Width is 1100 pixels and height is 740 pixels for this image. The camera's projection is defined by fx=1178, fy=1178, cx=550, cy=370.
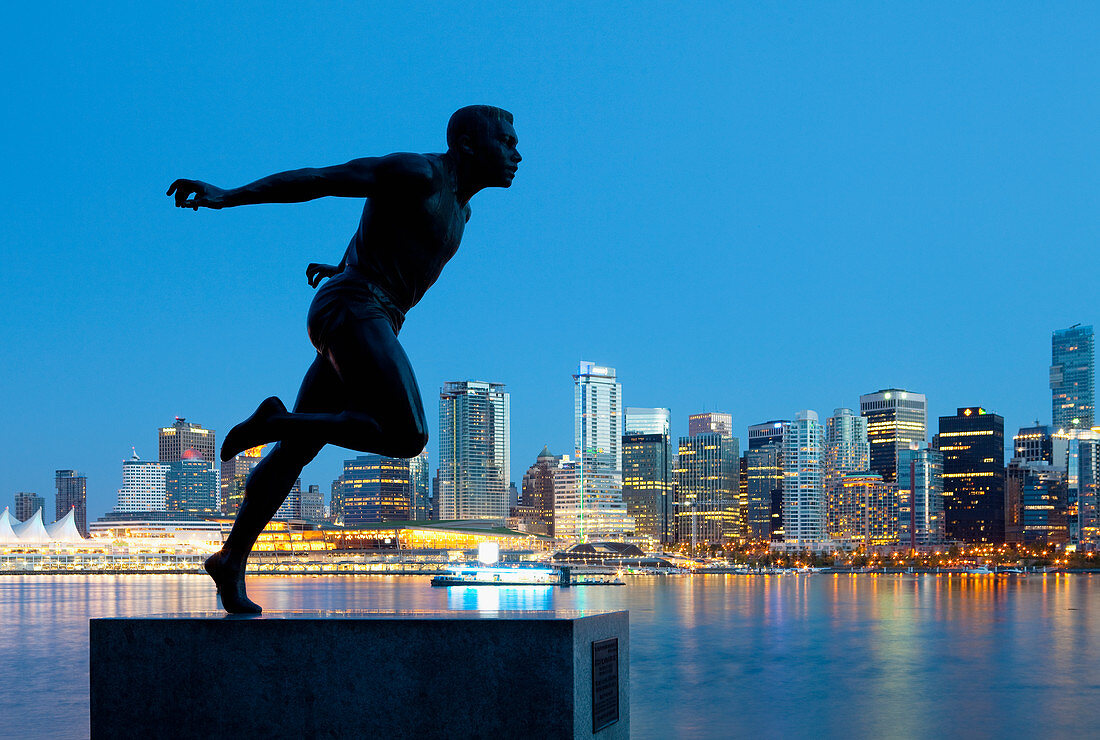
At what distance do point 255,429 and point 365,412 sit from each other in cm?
67

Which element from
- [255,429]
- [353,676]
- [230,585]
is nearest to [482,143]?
[255,429]

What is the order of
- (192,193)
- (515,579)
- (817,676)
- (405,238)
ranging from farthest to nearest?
1. (515,579)
2. (817,676)
3. (405,238)
4. (192,193)

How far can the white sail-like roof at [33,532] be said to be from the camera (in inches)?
6250

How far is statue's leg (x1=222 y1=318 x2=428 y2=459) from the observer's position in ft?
22.8

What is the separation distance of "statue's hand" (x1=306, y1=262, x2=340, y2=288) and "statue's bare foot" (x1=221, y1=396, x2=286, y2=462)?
119 cm

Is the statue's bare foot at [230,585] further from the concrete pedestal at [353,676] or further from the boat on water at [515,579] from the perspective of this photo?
the boat on water at [515,579]

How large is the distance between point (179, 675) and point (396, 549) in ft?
632

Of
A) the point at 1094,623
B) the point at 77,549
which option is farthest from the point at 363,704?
the point at 77,549

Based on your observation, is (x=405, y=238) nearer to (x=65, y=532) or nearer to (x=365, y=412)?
(x=365, y=412)

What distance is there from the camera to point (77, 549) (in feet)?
536

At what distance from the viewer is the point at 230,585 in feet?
24.7

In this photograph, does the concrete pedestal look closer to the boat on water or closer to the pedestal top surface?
the pedestal top surface

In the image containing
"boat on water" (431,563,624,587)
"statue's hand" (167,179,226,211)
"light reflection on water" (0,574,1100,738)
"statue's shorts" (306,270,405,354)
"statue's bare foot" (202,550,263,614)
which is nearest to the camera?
"statue's hand" (167,179,226,211)

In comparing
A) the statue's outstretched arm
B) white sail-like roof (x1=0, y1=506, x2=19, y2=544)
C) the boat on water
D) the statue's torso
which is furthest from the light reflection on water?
white sail-like roof (x1=0, y1=506, x2=19, y2=544)
